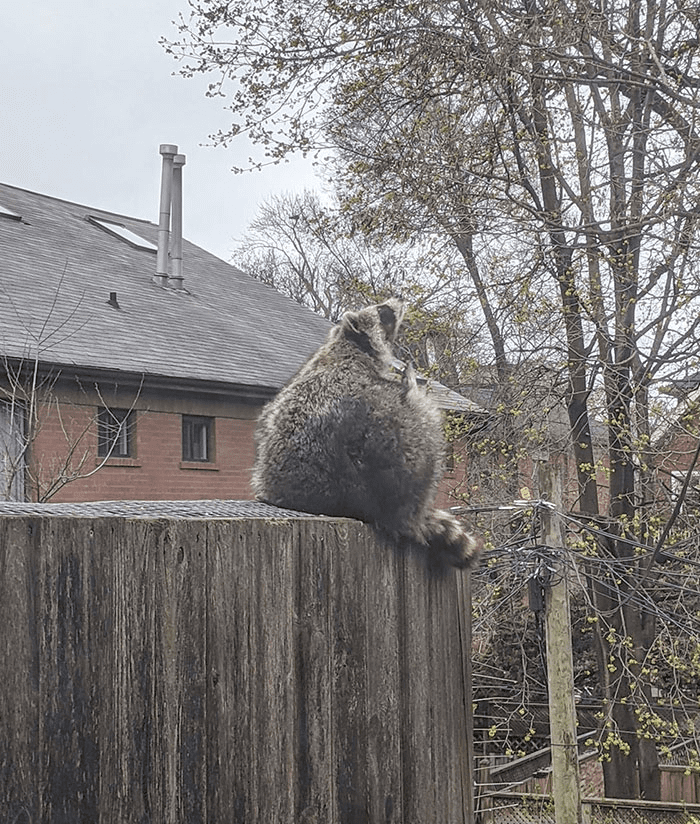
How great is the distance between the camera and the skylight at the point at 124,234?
20922 millimetres

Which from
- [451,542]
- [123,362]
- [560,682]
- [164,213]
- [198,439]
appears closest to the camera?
[451,542]

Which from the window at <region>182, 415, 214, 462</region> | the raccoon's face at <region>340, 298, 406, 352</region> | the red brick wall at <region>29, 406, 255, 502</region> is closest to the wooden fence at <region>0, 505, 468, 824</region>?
the raccoon's face at <region>340, 298, 406, 352</region>

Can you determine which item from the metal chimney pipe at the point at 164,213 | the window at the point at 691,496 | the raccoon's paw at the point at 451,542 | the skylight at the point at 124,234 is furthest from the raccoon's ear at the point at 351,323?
the skylight at the point at 124,234

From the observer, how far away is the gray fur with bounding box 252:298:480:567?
3650mm

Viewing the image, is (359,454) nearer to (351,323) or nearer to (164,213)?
(351,323)

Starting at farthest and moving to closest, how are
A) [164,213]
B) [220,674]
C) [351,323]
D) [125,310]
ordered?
[164,213] < [125,310] < [351,323] < [220,674]

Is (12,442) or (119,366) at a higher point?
(119,366)

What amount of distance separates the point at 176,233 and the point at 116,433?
21.0 feet

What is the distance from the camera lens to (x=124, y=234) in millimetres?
21281

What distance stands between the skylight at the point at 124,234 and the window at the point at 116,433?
7135 millimetres

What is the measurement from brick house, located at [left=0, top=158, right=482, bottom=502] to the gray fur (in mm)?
6724

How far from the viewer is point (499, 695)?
54.9ft

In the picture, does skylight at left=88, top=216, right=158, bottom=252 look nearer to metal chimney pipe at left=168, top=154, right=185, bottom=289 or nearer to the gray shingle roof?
the gray shingle roof

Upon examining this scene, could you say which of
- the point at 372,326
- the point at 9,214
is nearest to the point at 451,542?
the point at 372,326
